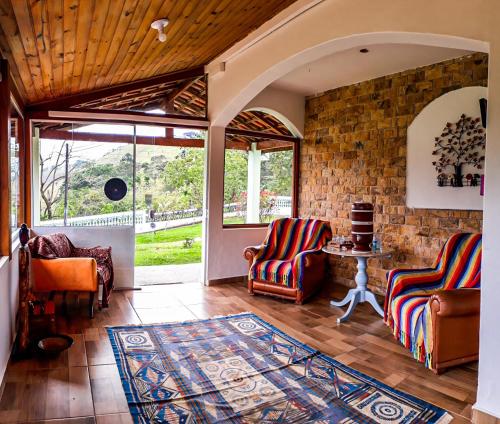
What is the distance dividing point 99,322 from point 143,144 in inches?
95.8

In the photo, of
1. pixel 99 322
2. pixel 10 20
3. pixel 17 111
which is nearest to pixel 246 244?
pixel 99 322

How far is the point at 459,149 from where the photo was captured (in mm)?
4129

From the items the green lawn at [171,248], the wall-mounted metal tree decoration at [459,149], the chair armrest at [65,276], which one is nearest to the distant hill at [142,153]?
the green lawn at [171,248]

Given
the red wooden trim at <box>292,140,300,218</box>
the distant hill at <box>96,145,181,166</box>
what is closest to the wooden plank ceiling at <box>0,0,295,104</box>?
the distant hill at <box>96,145,181,166</box>

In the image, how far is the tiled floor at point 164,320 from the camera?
239 cm

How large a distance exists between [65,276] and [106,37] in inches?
91.3

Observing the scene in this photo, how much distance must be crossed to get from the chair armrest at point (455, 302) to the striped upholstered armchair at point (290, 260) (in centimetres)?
182

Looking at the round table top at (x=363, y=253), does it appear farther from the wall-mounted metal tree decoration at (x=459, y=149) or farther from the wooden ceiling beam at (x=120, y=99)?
the wooden ceiling beam at (x=120, y=99)

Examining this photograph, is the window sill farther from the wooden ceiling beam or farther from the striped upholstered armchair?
the wooden ceiling beam

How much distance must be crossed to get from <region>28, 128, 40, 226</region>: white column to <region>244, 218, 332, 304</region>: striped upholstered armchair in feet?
8.55

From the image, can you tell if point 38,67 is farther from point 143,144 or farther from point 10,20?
point 143,144

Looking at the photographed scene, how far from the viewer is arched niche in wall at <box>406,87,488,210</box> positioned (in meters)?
4.02

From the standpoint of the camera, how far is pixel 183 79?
5383mm

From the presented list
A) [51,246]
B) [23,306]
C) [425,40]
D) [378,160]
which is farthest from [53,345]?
[378,160]
